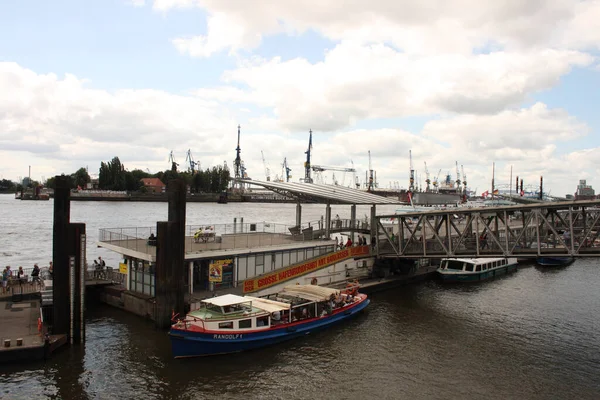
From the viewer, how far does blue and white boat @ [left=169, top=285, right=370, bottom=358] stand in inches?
1041

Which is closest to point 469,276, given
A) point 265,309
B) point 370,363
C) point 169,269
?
point 370,363

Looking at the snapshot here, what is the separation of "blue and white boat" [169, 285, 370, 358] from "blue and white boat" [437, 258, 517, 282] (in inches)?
880

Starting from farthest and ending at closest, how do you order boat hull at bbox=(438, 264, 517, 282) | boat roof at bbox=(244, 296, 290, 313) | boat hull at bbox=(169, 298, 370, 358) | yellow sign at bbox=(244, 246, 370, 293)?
1. boat hull at bbox=(438, 264, 517, 282)
2. yellow sign at bbox=(244, 246, 370, 293)
3. boat roof at bbox=(244, 296, 290, 313)
4. boat hull at bbox=(169, 298, 370, 358)

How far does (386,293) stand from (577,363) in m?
18.6

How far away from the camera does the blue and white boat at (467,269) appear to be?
172 feet

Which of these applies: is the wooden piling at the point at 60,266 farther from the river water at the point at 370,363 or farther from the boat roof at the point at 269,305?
the boat roof at the point at 269,305

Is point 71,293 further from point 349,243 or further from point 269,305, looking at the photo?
point 349,243

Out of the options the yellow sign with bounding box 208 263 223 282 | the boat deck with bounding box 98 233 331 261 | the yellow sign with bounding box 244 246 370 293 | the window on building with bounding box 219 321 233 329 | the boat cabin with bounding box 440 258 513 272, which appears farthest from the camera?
the boat cabin with bounding box 440 258 513 272

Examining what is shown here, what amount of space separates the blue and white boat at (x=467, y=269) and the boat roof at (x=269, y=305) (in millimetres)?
27862

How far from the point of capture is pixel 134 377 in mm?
24281

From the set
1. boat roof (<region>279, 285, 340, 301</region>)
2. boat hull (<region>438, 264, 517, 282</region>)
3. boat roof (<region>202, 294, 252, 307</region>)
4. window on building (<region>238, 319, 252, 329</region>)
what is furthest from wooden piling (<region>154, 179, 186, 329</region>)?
boat hull (<region>438, 264, 517, 282</region>)

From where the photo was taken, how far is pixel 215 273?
34.7 metres

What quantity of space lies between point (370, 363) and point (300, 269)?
525 inches

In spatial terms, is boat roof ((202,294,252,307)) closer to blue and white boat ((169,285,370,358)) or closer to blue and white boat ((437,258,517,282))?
blue and white boat ((169,285,370,358))
